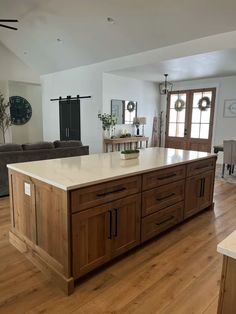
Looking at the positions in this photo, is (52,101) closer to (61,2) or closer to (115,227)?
(61,2)

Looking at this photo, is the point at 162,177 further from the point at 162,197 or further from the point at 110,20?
the point at 110,20

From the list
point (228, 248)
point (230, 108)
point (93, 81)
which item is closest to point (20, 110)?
point (93, 81)

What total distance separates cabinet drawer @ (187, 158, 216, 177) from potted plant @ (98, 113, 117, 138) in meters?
3.83

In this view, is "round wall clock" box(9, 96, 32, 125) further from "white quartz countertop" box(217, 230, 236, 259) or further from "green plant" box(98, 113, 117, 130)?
"white quartz countertop" box(217, 230, 236, 259)

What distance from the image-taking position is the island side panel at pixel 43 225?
1899 mm

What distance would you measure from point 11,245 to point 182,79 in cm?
685

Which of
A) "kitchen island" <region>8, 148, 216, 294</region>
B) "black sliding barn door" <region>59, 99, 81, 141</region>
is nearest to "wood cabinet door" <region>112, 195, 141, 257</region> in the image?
"kitchen island" <region>8, 148, 216, 294</region>

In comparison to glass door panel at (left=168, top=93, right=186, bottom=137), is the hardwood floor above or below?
below

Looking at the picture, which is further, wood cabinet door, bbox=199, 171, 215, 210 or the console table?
the console table

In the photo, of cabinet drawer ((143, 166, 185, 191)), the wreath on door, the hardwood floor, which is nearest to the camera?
the hardwood floor

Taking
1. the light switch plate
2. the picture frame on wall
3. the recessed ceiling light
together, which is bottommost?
the light switch plate

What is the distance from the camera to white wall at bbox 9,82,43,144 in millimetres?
8820

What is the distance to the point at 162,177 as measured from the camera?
2664 mm

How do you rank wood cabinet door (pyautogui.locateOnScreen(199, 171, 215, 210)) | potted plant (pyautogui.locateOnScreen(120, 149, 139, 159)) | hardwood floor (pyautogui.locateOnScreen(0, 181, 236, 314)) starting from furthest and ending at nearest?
wood cabinet door (pyautogui.locateOnScreen(199, 171, 215, 210))
potted plant (pyautogui.locateOnScreen(120, 149, 139, 159))
hardwood floor (pyautogui.locateOnScreen(0, 181, 236, 314))
